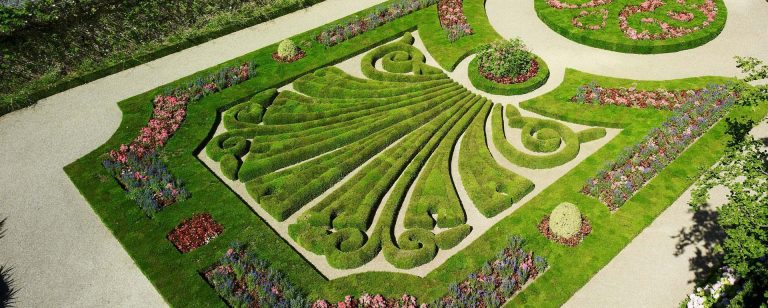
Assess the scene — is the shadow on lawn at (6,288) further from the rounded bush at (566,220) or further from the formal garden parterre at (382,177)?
the rounded bush at (566,220)

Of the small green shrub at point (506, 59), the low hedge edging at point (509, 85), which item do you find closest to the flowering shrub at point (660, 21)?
the low hedge edging at point (509, 85)

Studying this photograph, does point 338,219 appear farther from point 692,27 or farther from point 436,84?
point 692,27

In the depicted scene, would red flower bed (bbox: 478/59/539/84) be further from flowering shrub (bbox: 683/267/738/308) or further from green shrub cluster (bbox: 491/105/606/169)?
flowering shrub (bbox: 683/267/738/308)

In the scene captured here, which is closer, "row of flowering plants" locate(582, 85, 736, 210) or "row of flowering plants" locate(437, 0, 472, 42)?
"row of flowering plants" locate(582, 85, 736, 210)

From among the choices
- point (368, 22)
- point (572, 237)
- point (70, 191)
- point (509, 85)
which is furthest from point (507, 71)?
point (70, 191)

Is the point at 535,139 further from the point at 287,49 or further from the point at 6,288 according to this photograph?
the point at 6,288

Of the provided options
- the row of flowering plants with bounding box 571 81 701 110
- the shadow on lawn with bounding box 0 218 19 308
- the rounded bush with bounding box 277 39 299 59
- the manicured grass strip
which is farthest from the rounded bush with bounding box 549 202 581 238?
the shadow on lawn with bounding box 0 218 19 308

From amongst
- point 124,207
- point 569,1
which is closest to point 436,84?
point 569,1
